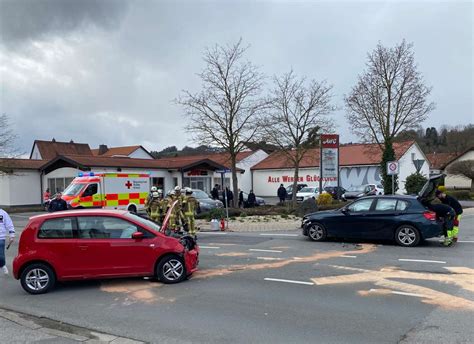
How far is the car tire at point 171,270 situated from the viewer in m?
8.09

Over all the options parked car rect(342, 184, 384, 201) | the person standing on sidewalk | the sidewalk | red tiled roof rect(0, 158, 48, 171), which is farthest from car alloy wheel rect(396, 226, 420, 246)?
red tiled roof rect(0, 158, 48, 171)

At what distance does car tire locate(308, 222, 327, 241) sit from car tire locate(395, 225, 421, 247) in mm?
2079

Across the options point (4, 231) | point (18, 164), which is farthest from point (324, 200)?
point (18, 164)

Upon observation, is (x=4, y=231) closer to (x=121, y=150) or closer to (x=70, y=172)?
(x=70, y=172)

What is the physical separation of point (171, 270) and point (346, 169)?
44.0 meters

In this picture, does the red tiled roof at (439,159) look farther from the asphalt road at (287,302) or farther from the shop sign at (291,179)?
the asphalt road at (287,302)

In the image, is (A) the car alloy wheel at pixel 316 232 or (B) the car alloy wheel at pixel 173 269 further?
(A) the car alloy wheel at pixel 316 232

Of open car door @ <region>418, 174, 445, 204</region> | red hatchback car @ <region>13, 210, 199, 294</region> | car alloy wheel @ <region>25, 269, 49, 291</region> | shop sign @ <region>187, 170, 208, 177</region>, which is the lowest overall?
car alloy wheel @ <region>25, 269, 49, 291</region>

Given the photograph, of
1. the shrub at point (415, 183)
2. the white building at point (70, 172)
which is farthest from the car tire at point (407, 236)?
the white building at point (70, 172)

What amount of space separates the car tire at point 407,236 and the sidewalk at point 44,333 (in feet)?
29.4

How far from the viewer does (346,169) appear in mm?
50156

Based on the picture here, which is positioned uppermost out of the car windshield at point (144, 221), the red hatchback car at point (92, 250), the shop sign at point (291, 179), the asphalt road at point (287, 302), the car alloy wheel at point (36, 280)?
the shop sign at point (291, 179)

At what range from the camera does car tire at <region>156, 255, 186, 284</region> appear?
8.09m

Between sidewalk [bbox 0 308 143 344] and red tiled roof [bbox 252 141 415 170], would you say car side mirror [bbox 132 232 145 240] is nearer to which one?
sidewalk [bbox 0 308 143 344]
